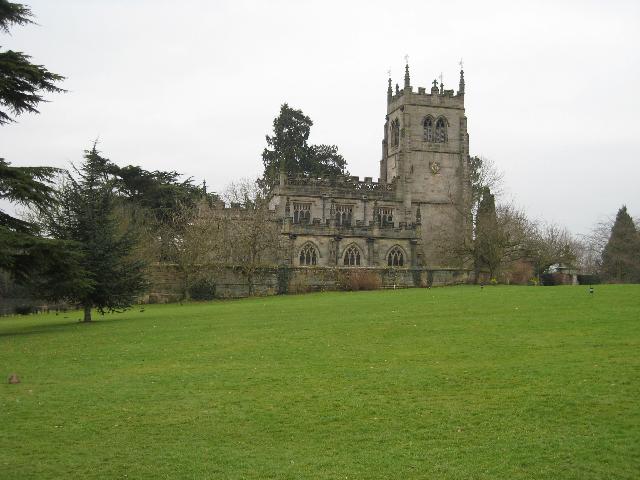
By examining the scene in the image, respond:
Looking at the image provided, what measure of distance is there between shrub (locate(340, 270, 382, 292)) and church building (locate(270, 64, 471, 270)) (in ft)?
37.3

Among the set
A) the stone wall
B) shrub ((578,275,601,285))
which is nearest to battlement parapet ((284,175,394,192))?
the stone wall

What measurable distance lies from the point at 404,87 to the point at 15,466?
62.9m

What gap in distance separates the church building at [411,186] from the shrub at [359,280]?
11371 mm

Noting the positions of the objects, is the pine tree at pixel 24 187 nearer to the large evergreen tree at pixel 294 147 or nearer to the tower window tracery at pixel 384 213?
the tower window tracery at pixel 384 213

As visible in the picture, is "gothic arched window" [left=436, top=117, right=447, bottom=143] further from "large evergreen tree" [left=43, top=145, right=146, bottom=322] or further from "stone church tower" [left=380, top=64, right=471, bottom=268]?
"large evergreen tree" [left=43, top=145, right=146, bottom=322]

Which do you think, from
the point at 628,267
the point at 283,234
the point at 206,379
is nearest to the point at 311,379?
the point at 206,379

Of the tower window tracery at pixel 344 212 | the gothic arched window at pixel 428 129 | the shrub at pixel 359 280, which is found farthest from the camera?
the gothic arched window at pixel 428 129

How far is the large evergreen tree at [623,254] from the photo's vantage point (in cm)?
6122

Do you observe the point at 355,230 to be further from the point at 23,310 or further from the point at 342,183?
the point at 23,310

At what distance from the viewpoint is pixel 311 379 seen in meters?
14.3

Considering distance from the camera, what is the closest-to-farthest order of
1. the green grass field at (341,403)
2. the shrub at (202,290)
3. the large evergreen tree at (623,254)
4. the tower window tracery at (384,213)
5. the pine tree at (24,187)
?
1. the green grass field at (341,403)
2. the pine tree at (24,187)
3. the shrub at (202,290)
4. the large evergreen tree at (623,254)
5. the tower window tracery at (384,213)

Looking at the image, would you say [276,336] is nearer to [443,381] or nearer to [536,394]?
[443,381]

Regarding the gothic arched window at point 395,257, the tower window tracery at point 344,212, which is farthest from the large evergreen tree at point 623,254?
the tower window tracery at point 344,212

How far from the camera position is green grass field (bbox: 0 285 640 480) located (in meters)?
9.52
